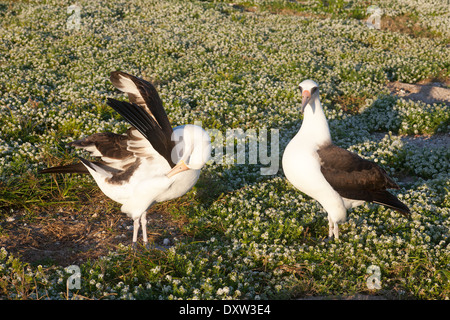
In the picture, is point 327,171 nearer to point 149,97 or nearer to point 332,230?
point 332,230

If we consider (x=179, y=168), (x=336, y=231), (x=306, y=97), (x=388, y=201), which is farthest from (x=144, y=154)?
(x=388, y=201)

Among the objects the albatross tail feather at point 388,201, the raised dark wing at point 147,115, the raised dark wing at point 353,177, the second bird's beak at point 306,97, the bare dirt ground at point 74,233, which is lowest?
the bare dirt ground at point 74,233

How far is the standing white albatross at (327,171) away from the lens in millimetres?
6293

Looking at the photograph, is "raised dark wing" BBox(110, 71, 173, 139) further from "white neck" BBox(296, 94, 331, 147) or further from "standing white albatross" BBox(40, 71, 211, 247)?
"white neck" BBox(296, 94, 331, 147)

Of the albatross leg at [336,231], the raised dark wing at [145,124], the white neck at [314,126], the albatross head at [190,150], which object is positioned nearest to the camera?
the raised dark wing at [145,124]

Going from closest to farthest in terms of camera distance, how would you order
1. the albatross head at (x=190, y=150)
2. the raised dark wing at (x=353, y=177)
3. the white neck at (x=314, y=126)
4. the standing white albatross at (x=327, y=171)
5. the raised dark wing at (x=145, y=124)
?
the raised dark wing at (x=145, y=124) → the albatross head at (x=190, y=150) → the standing white albatross at (x=327, y=171) → the raised dark wing at (x=353, y=177) → the white neck at (x=314, y=126)

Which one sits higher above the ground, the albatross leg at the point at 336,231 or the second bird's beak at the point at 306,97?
the second bird's beak at the point at 306,97

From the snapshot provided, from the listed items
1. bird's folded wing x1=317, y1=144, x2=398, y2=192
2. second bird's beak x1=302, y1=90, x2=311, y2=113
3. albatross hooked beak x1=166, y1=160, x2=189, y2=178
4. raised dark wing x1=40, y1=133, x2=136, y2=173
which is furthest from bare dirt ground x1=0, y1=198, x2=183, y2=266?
second bird's beak x1=302, y1=90, x2=311, y2=113

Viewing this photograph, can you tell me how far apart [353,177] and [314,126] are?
3.15 ft

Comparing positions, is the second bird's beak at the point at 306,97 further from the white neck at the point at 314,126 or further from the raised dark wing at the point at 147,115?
the raised dark wing at the point at 147,115

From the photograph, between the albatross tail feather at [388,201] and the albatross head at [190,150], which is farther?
the albatross tail feather at [388,201]

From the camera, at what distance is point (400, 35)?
1739 centimetres

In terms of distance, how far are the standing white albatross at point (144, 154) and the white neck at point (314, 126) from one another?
1.73 m

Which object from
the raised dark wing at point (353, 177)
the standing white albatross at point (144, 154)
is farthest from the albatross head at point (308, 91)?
the standing white albatross at point (144, 154)
